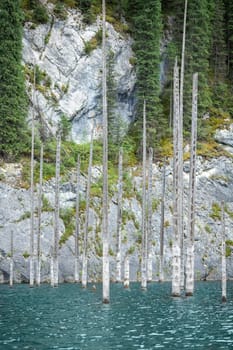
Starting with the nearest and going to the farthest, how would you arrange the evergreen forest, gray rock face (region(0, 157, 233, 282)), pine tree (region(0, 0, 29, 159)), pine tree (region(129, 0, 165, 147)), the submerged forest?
the submerged forest < gray rock face (region(0, 157, 233, 282)) < pine tree (region(0, 0, 29, 159)) < the evergreen forest < pine tree (region(129, 0, 165, 147))

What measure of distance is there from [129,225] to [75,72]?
22671 millimetres

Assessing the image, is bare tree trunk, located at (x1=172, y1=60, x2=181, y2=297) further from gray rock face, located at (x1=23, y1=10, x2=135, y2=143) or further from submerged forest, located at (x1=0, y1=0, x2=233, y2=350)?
gray rock face, located at (x1=23, y1=10, x2=135, y2=143)

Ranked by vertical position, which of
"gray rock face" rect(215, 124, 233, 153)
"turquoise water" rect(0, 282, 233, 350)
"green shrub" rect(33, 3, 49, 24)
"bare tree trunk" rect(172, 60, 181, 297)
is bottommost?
"turquoise water" rect(0, 282, 233, 350)

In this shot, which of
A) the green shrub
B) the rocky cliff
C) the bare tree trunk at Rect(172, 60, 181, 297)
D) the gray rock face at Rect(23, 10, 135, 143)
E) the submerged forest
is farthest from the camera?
the green shrub

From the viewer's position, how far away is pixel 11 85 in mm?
50250

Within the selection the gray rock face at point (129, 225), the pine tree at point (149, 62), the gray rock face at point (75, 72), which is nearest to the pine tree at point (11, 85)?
the gray rock face at point (129, 225)

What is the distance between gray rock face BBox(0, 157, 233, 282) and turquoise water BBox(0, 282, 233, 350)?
1349cm

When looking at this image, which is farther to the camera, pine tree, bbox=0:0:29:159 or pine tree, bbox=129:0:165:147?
pine tree, bbox=129:0:165:147

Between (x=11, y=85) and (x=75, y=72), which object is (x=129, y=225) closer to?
(x=11, y=85)

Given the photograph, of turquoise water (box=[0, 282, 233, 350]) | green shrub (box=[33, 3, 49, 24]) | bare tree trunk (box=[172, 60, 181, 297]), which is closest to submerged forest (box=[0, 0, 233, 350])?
bare tree trunk (box=[172, 60, 181, 297])

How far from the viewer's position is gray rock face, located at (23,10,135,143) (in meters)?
57.1

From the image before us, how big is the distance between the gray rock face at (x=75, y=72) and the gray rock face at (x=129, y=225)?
945cm

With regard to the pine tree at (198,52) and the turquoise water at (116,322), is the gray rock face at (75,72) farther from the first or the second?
the turquoise water at (116,322)

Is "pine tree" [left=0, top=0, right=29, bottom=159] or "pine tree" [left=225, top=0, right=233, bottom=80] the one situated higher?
"pine tree" [left=225, top=0, right=233, bottom=80]
